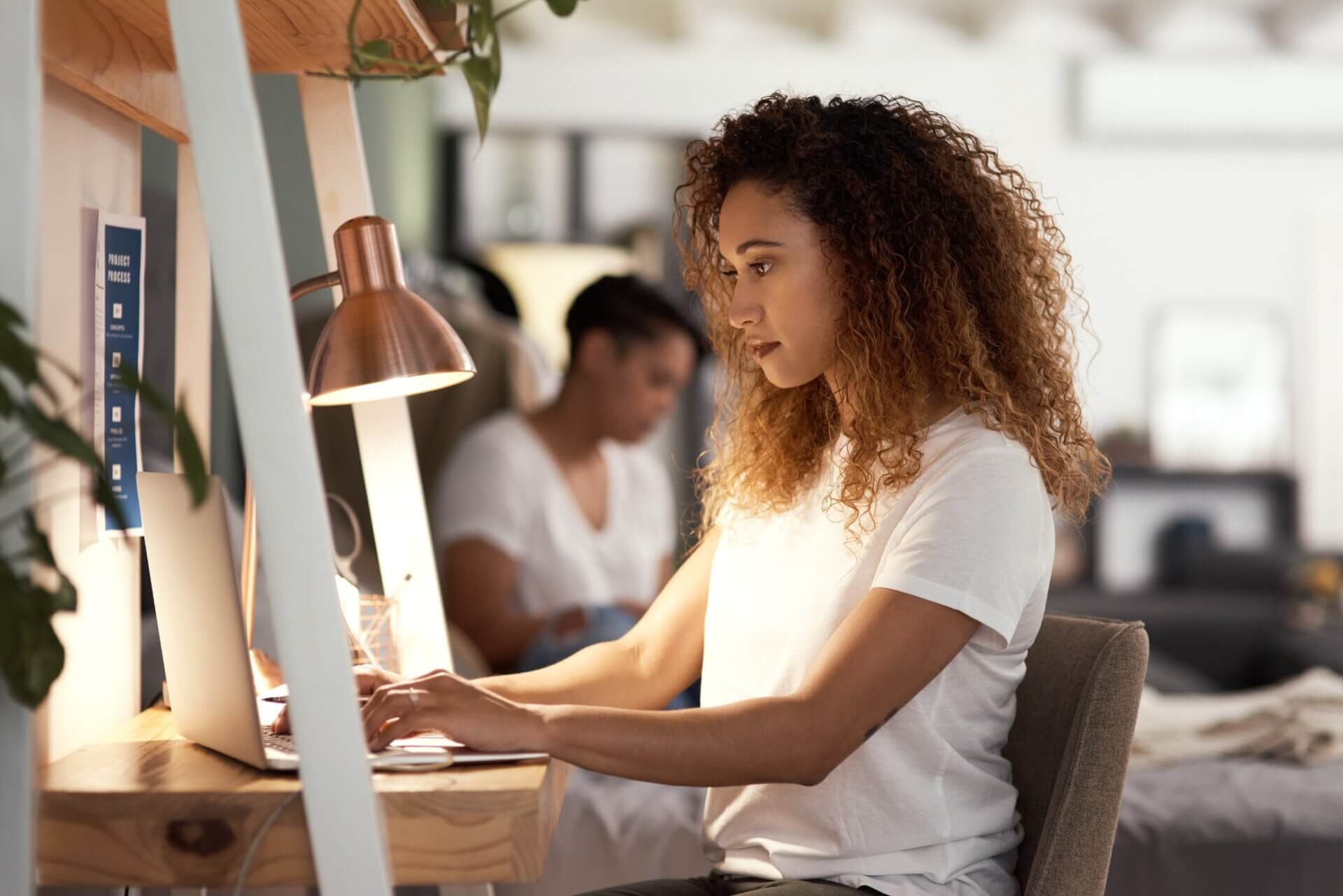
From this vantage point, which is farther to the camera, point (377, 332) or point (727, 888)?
point (727, 888)

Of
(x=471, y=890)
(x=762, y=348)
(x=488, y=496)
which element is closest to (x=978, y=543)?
(x=762, y=348)

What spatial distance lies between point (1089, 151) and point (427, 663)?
530 centimetres

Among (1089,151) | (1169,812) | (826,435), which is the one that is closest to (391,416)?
(826,435)

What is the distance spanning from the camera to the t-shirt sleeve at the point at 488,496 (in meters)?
2.93

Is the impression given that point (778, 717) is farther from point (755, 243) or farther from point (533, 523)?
point (533, 523)

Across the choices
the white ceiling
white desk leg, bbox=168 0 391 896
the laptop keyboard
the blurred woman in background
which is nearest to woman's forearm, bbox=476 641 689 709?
the laptop keyboard

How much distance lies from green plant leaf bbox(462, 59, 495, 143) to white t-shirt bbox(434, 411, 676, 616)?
1.93 m

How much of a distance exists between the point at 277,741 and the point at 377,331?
1.14ft

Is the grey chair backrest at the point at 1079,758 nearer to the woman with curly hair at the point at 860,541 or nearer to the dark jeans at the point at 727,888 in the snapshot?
the woman with curly hair at the point at 860,541

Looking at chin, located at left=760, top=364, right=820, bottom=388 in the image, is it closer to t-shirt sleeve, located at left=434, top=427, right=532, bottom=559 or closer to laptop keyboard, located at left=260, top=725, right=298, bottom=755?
laptop keyboard, located at left=260, top=725, right=298, bottom=755

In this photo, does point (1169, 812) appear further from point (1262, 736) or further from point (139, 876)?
point (139, 876)

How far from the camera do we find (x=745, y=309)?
51.3 inches

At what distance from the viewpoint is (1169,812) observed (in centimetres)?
195

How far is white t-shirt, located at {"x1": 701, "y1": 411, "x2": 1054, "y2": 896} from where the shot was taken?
1.15 m
